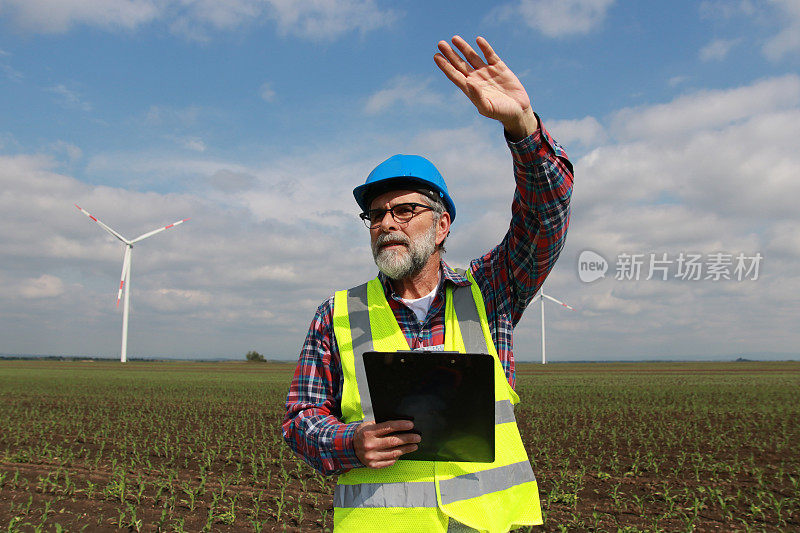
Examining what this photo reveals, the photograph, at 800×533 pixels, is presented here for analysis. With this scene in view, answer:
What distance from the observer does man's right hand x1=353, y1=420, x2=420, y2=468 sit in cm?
203

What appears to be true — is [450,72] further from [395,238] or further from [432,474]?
[432,474]

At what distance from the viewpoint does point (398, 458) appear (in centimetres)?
218

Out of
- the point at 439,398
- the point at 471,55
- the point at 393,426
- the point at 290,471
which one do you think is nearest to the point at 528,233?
the point at 471,55

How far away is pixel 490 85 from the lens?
7.66ft

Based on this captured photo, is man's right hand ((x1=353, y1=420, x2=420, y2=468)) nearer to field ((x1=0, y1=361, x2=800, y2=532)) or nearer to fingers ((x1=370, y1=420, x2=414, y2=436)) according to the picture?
fingers ((x1=370, y1=420, x2=414, y2=436))

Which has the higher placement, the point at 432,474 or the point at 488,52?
the point at 488,52

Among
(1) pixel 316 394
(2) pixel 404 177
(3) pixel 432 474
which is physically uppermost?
(2) pixel 404 177

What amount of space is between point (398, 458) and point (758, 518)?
340 inches

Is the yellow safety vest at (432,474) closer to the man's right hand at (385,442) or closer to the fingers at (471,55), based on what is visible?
the man's right hand at (385,442)

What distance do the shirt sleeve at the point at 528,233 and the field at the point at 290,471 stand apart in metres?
5.94

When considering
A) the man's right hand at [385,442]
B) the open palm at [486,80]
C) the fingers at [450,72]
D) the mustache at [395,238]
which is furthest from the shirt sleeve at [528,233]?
the man's right hand at [385,442]

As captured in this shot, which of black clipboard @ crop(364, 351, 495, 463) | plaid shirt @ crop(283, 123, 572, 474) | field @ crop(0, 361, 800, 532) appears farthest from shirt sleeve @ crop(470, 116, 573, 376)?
field @ crop(0, 361, 800, 532)

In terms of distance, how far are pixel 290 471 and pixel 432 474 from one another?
933 cm

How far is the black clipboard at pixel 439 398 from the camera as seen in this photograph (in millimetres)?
1898
